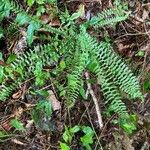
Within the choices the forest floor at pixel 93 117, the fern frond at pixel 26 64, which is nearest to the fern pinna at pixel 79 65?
the fern frond at pixel 26 64

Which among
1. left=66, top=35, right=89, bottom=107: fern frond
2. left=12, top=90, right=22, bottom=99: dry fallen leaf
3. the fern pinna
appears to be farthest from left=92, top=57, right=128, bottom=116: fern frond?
left=12, top=90, right=22, bottom=99: dry fallen leaf

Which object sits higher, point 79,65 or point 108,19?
point 108,19

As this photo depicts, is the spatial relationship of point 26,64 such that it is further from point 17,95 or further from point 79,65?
point 79,65

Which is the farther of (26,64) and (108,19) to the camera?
(108,19)

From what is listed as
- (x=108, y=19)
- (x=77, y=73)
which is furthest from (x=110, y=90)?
(x=108, y=19)

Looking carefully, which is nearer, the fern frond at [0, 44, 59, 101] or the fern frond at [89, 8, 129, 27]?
the fern frond at [0, 44, 59, 101]

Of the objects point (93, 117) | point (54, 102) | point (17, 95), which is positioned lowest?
point (93, 117)

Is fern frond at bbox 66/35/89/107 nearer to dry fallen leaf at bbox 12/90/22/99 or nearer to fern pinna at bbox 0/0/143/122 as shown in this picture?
fern pinna at bbox 0/0/143/122

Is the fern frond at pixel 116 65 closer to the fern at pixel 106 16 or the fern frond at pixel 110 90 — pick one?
the fern frond at pixel 110 90
